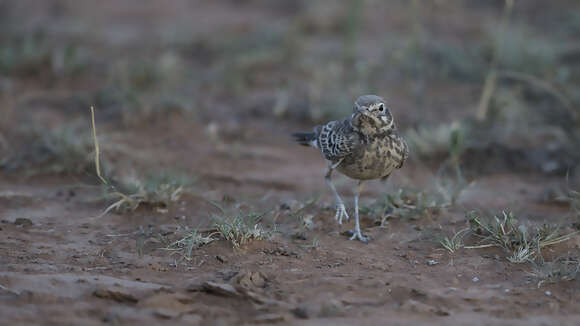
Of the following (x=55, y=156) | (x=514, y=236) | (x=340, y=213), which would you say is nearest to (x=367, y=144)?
(x=340, y=213)

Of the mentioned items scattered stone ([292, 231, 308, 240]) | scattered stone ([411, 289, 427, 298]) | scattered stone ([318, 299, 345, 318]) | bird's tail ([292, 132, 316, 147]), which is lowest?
scattered stone ([292, 231, 308, 240])

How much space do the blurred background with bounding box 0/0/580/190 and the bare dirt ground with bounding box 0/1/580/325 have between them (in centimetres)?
5

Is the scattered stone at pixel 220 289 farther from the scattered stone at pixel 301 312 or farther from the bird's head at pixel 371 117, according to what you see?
the bird's head at pixel 371 117

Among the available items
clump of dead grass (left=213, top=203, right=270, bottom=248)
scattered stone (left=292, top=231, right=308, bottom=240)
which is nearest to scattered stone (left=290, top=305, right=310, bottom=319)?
clump of dead grass (left=213, top=203, right=270, bottom=248)

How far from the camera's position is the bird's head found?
17.3ft

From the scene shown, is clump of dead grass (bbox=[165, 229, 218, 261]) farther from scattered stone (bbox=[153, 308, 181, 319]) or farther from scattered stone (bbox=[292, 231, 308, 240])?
scattered stone (bbox=[153, 308, 181, 319])

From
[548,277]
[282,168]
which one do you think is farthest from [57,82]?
[548,277]

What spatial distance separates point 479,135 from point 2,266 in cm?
563

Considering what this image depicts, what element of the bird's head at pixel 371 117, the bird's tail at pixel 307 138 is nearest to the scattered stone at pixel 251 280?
the bird's head at pixel 371 117

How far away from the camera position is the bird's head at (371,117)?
17.3 ft

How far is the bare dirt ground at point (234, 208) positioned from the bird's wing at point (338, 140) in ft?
1.97

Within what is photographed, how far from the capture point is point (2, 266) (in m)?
4.54

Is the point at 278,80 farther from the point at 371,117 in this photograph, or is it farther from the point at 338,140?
the point at 371,117

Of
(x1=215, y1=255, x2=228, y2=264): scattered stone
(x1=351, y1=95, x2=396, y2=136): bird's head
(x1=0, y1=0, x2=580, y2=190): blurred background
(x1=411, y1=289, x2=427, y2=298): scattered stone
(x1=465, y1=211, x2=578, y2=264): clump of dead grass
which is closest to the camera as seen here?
(x1=411, y1=289, x2=427, y2=298): scattered stone
